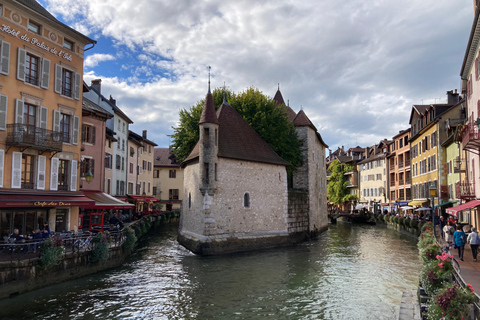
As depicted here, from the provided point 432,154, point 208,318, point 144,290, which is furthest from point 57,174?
point 432,154

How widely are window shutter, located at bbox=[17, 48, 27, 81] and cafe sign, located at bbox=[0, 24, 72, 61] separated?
1.99 ft

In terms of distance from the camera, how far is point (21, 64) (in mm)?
16562

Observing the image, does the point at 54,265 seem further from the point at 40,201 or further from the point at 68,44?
the point at 68,44

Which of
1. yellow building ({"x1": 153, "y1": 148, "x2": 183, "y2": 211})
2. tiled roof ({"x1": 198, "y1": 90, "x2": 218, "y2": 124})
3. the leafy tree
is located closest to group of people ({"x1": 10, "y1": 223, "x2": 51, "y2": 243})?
tiled roof ({"x1": 198, "y1": 90, "x2": 218, "y2": 124})

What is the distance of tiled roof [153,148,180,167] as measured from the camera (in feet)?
198

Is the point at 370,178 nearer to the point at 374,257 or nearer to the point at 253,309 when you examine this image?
the point at 374,257

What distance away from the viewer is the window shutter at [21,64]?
53.9 feet

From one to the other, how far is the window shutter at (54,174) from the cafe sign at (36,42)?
5189mm

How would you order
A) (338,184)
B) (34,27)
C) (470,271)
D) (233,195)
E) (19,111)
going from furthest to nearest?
1. (338,184)
2. (233,195)
3. (34,27)
4. (19,111)
5. (470,271)

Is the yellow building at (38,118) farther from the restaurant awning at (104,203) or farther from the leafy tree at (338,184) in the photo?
the leafy tree at (338,184)

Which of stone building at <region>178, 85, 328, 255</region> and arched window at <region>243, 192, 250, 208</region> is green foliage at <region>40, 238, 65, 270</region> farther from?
arched window at <region>243, 192, 250, 208</region>

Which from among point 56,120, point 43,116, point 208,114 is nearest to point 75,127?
point 56,120

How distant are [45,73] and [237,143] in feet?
38.6

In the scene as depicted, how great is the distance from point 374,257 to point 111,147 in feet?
77.6
